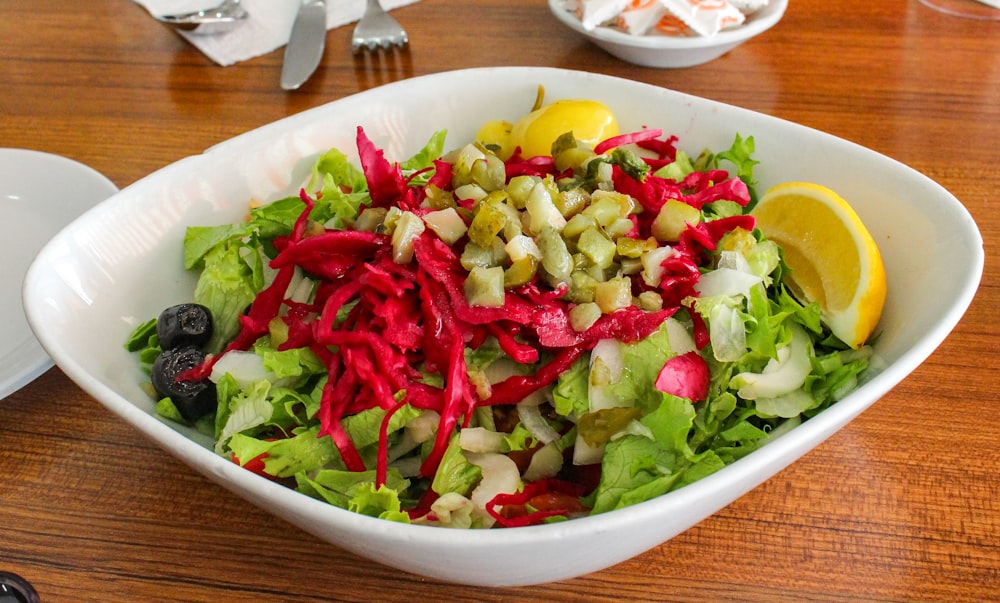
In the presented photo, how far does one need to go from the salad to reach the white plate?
1.37ft

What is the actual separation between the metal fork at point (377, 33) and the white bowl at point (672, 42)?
15.2 inches

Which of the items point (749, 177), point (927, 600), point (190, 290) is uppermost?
point (749, 177)

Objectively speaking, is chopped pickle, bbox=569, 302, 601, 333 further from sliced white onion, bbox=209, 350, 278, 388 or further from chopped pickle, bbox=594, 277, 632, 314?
sliced white onion, bbox=209, 350, 278, 388

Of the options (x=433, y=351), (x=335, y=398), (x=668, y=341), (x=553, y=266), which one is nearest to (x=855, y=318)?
(x=668, y=341)

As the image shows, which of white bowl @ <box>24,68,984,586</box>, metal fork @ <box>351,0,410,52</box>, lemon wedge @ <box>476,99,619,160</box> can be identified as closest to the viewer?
white bowl @ <box>24,68,984,586</box>

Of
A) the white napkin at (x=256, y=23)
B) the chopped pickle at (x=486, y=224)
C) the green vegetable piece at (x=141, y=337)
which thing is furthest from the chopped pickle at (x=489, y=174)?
the white napkin at (x=256, y=23)

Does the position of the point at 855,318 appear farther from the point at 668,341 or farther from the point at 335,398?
the point at 335,398

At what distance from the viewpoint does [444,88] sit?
139 cm

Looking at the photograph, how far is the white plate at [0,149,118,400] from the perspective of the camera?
1367 millimetres

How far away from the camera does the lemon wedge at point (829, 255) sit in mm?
1020

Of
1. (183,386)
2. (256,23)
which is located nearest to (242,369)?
(183,386)

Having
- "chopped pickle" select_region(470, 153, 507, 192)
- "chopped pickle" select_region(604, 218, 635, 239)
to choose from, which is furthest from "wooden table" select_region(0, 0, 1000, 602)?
"chopped pickle" select_region(470, 153, 507, 192)

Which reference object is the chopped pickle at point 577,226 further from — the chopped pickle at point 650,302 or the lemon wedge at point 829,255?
the lemon wedge at point 829,255

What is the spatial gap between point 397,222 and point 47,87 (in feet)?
4.46
